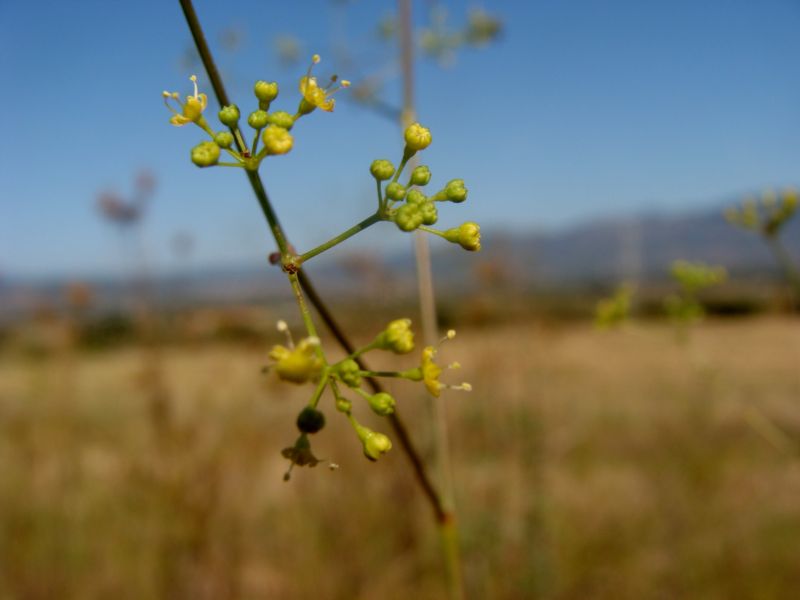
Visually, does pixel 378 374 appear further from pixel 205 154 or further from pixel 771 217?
pixel 771 217

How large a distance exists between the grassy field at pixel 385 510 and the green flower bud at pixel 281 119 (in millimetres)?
2177

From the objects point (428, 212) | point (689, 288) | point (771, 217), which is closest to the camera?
point (428, 212)

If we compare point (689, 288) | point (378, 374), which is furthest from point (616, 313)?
point (378, 374)

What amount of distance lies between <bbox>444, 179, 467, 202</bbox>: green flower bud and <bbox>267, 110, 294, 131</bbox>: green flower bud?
0.35 metres

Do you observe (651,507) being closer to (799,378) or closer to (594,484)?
(594,484)

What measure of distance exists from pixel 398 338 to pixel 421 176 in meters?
0.35

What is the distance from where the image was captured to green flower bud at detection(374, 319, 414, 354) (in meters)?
1.34

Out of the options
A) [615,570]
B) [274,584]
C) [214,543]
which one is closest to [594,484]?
[615,570]

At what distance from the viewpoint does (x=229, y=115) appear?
46.8 inches

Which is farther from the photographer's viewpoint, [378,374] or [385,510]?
[385,510]

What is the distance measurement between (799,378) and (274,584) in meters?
13.8

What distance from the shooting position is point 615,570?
606cm

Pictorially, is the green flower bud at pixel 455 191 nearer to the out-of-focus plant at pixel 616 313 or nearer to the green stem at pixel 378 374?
the green stem at pixel 378 374

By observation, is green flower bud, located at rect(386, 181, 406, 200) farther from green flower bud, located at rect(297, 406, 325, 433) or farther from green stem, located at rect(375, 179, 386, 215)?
green flower bud, located at rect(297, 406, 325, 433)
